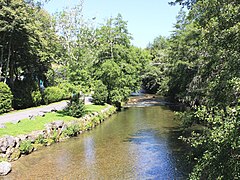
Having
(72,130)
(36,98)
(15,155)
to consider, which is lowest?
(15,155)

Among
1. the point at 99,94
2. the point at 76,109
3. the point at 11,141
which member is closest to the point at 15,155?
the point at 11,141

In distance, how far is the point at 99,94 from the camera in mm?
32188

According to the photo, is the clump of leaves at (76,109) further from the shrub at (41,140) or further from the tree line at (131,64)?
the shrub at (41,140)

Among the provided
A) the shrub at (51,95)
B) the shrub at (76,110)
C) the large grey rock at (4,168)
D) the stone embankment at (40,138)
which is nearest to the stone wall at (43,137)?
the stone embankment at (40,138)

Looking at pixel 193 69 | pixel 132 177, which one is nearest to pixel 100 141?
pixel 132 177

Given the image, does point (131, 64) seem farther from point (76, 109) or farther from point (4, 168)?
point (4, 168)

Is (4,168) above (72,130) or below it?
below

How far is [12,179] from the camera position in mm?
12562

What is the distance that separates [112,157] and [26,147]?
5415mm

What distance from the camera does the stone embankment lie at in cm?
1494

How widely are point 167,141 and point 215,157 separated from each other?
12.6 metres

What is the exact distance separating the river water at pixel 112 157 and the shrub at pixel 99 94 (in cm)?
943

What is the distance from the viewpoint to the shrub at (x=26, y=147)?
16156 mm

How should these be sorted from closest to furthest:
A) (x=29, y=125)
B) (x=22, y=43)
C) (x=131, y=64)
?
(x=29, y=125) < (x=22, y=43) < (x=131, y=64)
